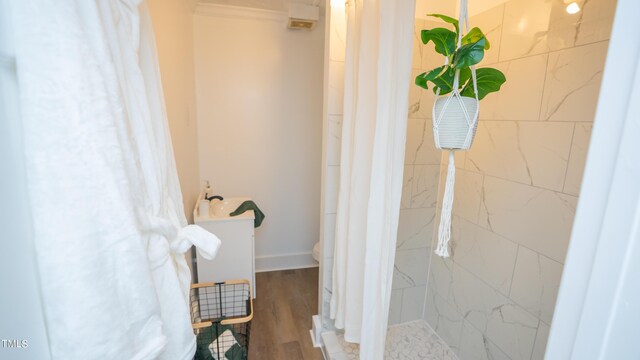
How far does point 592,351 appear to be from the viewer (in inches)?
12.8

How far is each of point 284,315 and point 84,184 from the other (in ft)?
6.57

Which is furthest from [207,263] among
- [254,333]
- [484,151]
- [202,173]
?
[484,151]

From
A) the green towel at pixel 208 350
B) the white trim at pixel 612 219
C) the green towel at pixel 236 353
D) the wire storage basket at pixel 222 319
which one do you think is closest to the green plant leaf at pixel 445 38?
the white trim at pixel 612 219

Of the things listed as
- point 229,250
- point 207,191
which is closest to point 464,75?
point 229,250

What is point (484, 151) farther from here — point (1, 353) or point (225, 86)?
point (225, 86)

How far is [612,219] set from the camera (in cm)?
31

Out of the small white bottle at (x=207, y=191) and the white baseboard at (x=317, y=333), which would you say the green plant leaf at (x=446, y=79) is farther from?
the small white bottle at (x=207, y=191)

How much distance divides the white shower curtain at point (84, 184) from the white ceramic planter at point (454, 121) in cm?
81

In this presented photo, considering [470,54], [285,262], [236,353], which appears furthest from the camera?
[285,262]

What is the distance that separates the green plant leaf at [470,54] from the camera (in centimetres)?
73

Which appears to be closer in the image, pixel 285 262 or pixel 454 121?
pixel 454 121

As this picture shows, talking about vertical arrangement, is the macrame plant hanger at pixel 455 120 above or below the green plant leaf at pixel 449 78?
below

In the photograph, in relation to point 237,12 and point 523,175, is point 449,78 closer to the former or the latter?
point 523,175

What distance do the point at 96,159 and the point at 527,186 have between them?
157cm
